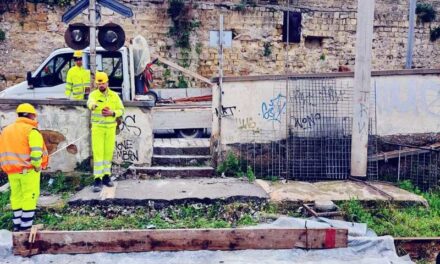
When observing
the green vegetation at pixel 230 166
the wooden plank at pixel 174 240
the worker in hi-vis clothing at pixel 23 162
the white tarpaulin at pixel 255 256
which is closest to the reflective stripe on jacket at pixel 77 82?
the green vegetation at pixel 230 166

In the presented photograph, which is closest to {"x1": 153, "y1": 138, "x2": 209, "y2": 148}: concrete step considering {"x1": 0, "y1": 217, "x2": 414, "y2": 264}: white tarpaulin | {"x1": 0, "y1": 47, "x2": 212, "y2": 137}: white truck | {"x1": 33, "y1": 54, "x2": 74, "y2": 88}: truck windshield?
{"x1": 0, "y1": 47, "x2": 212, "y2": 137}: white truck

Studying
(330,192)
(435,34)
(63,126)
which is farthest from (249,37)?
(330,192)

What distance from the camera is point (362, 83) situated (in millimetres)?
8992

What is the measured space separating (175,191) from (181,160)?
66.1 inches

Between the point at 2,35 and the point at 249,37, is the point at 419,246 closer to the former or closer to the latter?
the point at 249,37

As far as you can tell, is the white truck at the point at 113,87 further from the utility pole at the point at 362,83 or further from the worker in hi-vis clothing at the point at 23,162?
the worker in hi-vis clothing at the point at 23,162

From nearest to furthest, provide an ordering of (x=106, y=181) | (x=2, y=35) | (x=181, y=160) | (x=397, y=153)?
1. (x=106, y=181)
2. (x=397, y=153)
3. (x=181, y=160)
4. (x=2, y=35)

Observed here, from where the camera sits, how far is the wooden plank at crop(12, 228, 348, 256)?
21.0ft

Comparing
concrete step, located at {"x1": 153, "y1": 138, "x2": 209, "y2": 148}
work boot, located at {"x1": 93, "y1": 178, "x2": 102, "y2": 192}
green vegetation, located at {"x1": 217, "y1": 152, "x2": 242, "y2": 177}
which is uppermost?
concrete step, located at {"x1": 153, "y1": 138, "x2": 209, "y2": 148}

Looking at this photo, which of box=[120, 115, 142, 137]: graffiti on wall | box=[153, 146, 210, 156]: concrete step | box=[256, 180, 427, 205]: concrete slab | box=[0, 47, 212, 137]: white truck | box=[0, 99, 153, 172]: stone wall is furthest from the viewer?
box=[0, 47, 212, 137]: white truck

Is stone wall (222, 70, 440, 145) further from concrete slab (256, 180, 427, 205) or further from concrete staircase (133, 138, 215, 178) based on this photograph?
concrete slab (256, 180, 427, 205)

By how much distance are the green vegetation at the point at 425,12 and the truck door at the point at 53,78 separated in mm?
13313

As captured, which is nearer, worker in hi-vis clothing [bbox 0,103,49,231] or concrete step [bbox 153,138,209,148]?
worker in hi-vis clothing [bbox 0,103,49,231]

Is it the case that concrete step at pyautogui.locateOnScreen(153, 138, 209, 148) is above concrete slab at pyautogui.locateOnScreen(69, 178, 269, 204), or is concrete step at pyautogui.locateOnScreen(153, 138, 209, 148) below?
above
